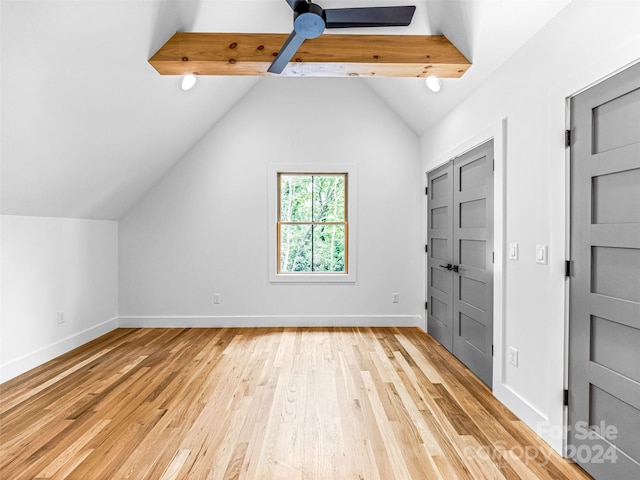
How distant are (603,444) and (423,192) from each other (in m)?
3.16

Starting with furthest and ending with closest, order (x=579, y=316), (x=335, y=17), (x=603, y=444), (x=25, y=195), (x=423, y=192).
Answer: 1. (x=423, y=192)
2. (x=25, y=195)
3. (x=335, y=17)
4. (x=579, y=316)
5. (x=603, y=444)

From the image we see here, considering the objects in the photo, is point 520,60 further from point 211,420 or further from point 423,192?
point 211,420

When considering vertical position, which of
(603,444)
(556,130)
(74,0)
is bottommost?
(603,444)

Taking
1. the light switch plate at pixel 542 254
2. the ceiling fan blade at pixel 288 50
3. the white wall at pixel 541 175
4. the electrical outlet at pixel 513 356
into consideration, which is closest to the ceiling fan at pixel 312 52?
the ceiling fan blade at pixel 288 50

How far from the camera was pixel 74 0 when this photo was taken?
2031 mm

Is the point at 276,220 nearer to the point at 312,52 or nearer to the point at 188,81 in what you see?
the point at 188,81

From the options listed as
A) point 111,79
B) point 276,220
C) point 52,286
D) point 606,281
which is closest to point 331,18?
point 111,79

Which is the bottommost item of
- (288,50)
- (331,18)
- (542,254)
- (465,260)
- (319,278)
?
(319,278)

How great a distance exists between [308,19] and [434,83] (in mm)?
1809

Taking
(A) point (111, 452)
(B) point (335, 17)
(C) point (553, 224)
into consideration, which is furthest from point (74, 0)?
(C) point (553, 224)

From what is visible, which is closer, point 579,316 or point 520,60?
point 579,316

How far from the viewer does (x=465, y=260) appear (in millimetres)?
3262

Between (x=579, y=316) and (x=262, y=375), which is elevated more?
(x=579, y=316)

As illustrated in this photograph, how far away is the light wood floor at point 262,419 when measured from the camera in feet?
6.01
